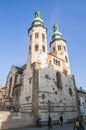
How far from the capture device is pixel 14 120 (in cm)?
2075

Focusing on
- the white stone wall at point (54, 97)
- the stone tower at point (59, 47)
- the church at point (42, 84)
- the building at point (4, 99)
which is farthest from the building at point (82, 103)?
the building at point (4, 99)

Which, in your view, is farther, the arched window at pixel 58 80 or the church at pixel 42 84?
the arched window at pixel 58 80

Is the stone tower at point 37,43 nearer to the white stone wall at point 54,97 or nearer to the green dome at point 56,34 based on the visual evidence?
the white stone wall at point 54,97

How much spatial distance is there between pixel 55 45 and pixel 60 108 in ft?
59.1

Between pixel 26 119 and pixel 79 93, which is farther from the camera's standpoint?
pixel 79 93

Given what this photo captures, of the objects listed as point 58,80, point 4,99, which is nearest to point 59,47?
point 58,80

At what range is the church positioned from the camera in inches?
977

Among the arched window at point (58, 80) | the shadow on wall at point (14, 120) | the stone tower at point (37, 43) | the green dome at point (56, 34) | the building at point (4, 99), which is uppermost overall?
the green dome at point (56, 34)

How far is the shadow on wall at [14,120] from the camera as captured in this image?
1968 cm

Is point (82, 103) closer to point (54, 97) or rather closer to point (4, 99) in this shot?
point (54, 97)

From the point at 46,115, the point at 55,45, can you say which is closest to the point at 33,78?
the point at 46,115

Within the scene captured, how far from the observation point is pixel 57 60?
107 ft

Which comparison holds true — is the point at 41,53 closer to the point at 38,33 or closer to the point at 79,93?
the point at 38,33

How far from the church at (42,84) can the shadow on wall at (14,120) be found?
3.96ft
